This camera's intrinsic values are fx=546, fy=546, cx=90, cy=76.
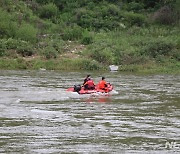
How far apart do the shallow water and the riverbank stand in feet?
26.6

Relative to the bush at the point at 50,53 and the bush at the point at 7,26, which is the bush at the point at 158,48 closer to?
the bush at the point at 50,53

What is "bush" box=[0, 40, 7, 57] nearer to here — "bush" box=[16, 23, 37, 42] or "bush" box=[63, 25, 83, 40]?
"bush" box=[16, 23, 37, 42]

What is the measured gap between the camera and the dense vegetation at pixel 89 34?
141 ft

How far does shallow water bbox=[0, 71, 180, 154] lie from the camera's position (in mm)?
14352

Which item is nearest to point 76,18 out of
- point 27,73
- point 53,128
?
point 27,73

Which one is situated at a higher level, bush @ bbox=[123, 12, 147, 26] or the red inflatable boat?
bush @ bbox=[123, 12, 147, 26]

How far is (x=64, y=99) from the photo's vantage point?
24922 millimetres

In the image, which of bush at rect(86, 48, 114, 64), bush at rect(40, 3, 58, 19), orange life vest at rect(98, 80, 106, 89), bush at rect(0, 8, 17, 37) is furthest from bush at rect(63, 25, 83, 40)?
orange life vest at rect(98, 80, 106, 89)

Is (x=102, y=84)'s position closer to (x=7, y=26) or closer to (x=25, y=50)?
(x=25, y=50)

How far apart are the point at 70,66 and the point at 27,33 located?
590 cm

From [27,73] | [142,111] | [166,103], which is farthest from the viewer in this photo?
[27,73]

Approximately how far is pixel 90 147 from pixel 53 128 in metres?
2.88

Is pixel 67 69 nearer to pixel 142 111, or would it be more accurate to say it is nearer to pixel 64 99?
pixel 64 99

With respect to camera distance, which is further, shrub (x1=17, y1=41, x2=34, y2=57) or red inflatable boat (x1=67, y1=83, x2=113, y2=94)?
shrub (x1=17, y1=41, x2=34, y2=57)
